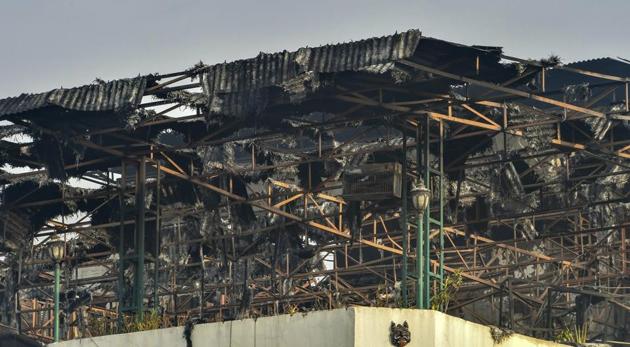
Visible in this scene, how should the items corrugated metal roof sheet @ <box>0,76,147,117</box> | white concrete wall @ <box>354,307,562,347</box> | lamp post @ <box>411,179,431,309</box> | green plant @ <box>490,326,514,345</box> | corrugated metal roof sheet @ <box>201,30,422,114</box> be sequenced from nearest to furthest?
white concrete wall @ <box>354,307,562,347</box>, lamp post @ <box>411,179,431,309</box>, green plant @ <box>490,326,514,345</box>, corrugated metal roof sheet @ <box>201,30,422,114</box>, corrugated metal roof sheet @ <box>0,76,147,117</box>

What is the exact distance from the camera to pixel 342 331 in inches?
1300

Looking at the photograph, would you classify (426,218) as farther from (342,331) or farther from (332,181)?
(332,181)

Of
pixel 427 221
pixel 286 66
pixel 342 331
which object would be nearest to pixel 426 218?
pixel 427 221

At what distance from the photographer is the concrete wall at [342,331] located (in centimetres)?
3306

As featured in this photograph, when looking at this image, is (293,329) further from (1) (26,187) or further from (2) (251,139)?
Result: (1) (26,187)

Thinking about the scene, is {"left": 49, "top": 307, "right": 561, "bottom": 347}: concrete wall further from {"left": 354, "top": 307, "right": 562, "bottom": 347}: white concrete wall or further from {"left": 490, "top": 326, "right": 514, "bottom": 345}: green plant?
{"left": 490, "top": 326, "right": 514, "bottom": 345}: green plant

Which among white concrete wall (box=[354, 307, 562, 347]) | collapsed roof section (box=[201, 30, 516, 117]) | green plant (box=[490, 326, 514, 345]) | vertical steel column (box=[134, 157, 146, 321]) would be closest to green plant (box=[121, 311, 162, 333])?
vertical steel column (box=[134, 157, 146, 321])

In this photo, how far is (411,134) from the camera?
135 feet

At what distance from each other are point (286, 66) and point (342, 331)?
7.64 meters

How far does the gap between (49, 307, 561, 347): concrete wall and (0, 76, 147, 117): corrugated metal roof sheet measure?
20.6 ft

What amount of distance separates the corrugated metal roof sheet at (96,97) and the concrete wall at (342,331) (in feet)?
20.6

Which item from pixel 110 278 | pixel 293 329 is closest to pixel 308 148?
pixel 110 278

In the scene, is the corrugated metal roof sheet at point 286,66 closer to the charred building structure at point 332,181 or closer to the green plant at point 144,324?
the charred building structure at point 332,181

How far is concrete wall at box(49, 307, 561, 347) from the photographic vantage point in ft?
108
